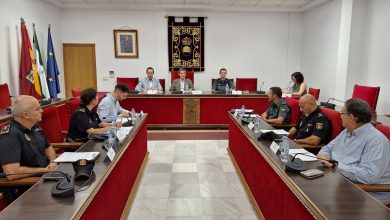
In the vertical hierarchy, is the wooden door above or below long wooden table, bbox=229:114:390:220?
above

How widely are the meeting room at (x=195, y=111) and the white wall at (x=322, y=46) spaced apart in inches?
1.9

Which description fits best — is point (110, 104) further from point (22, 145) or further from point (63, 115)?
point (22, 145)

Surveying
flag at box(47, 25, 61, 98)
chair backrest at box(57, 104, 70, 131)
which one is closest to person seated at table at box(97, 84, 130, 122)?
chair backrest at box(57, 104, 70, 131)

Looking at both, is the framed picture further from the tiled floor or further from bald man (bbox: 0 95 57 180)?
bald man (bbox: 0 95 57 180)

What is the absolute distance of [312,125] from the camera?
2.88 metres

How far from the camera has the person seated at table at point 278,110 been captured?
3.60 meters

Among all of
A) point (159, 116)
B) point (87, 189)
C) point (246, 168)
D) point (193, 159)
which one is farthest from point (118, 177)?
point (159, 116)

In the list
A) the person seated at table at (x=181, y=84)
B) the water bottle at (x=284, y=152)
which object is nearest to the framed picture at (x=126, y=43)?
the person seated at table at (x=181, y=84)

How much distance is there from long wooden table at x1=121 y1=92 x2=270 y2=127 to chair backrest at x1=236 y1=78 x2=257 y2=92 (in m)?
1.27

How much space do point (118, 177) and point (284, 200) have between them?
1242mm

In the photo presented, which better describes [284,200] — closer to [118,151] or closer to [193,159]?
[118,151]

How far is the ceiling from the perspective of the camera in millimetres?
6762

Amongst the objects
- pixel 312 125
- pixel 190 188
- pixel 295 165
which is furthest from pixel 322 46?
pixel 295 165

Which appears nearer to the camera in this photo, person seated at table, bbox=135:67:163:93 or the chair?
the chair
